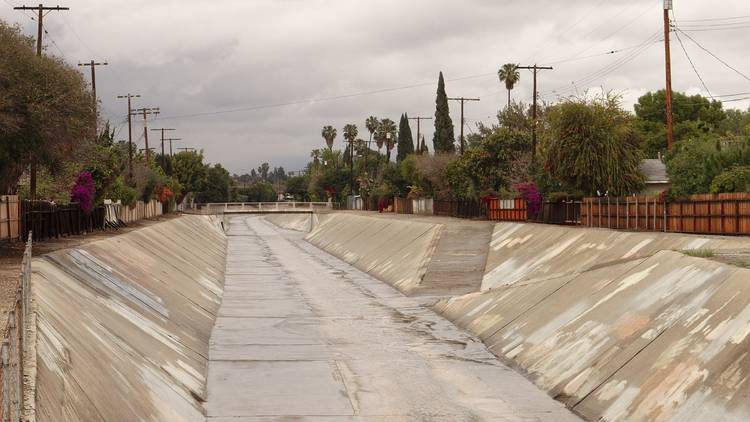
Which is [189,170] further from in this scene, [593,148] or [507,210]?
[593,148]

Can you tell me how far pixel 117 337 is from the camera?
73.8ft

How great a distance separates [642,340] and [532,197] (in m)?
43.0

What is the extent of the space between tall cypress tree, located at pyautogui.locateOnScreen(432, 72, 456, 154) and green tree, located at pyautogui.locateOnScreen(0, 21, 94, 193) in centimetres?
8163

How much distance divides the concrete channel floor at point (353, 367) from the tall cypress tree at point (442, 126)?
73.6 metres

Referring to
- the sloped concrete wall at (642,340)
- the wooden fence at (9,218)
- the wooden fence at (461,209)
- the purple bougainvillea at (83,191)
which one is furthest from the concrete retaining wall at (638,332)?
the wooden fence at (461,209)

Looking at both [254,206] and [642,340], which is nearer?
[642,340]

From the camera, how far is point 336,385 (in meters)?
24.0

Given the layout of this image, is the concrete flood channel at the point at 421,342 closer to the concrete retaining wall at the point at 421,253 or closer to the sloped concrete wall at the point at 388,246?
the concrete retaining wall at the point at 421,253

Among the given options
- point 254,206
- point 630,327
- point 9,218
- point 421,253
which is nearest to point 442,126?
point 421,253

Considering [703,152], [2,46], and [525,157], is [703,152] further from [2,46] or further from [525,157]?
[525,157]

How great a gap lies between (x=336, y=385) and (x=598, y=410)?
754 cm

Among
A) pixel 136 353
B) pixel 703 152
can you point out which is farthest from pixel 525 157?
pixel 136 353

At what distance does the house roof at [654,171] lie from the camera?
2419 inches

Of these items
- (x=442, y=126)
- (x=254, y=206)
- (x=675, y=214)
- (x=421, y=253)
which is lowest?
(x=421, y=253)
